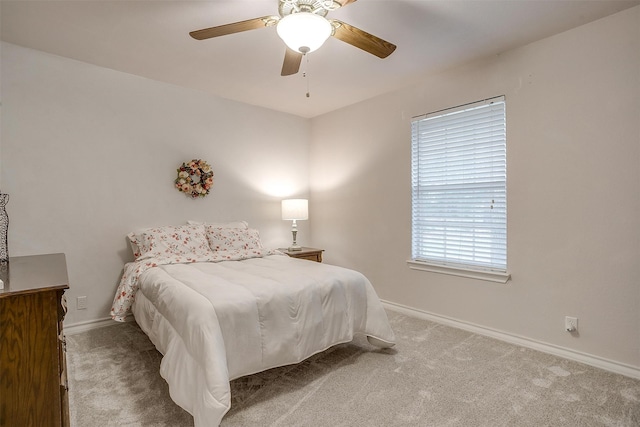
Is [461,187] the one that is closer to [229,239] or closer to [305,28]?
[305,28]

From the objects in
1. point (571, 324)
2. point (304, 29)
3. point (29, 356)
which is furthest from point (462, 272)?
point (29, 356)

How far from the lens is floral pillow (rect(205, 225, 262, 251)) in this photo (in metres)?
3.44

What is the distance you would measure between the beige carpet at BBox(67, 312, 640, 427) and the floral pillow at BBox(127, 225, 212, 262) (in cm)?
76

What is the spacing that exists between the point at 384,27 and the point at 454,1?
485 mm

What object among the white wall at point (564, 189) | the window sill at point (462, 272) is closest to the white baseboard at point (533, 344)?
the white wall at point (564, 189)

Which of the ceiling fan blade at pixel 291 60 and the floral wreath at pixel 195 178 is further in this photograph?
the floral wreath at pixel 195 178

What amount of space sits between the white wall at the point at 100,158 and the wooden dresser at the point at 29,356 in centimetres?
174

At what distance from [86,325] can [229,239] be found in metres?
1.47

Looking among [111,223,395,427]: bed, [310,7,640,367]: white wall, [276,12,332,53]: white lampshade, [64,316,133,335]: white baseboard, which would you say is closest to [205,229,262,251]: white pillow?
[111,223,395,427]: bed

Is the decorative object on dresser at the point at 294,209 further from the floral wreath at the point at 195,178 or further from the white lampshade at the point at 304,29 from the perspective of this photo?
the white lampshade at the point at 304,29

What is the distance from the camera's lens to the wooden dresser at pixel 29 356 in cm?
131

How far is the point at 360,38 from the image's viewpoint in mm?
1960

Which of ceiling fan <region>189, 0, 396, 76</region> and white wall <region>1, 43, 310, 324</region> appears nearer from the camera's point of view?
ceiling fan <region>189, 0, 396, 76</region>

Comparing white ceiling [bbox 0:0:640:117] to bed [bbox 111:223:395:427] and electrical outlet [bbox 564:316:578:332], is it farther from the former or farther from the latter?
electrical outlet [bbox 564:316:578:332]
